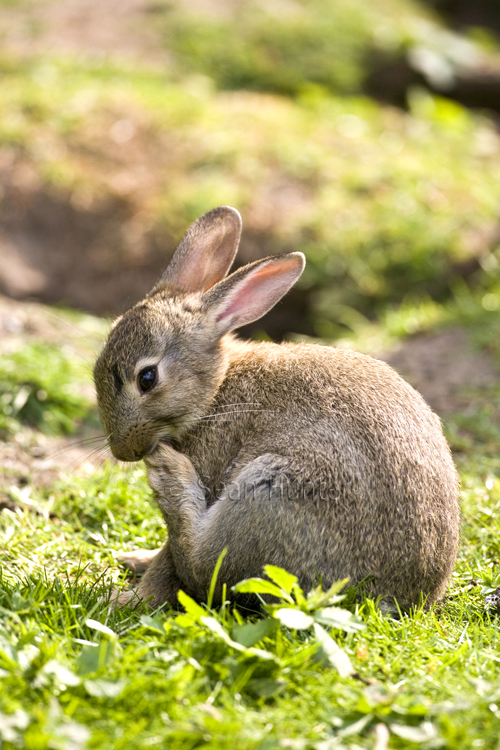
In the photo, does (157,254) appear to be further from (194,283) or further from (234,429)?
(234,429)

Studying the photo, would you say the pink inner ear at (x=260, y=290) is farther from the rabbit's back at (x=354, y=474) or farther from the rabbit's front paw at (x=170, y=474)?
the rabbit's front paw at (x=170, y=474)

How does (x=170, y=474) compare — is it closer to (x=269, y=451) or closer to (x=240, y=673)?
(x=269, y=451)

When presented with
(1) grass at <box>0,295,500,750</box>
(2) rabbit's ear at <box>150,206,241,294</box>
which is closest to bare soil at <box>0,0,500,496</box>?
(2) rabbit's ear at <box>150,206,241,294</box>

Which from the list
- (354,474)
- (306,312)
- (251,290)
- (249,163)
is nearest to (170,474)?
(354,474)

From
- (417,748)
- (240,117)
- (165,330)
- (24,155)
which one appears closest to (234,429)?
(165,330)

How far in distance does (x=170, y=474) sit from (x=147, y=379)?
21.7 inches

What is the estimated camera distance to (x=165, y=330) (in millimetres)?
4117

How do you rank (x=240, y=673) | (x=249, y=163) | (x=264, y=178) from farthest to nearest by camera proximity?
1. (x=249, y=163)
2. (x=264, y=178)
3. (x=240, y=673)

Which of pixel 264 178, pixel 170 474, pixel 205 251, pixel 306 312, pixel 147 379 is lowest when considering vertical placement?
pixel 306 312

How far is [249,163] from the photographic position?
988cm

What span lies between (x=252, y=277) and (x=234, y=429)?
850 mm

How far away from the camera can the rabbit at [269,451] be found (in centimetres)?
334

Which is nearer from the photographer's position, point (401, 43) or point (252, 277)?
point (252, 277)

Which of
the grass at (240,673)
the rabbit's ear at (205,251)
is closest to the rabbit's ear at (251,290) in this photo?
the rabbit's ear at (205,251)
